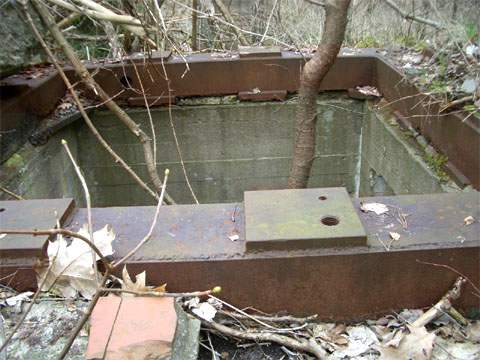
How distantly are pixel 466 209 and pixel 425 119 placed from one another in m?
2.09

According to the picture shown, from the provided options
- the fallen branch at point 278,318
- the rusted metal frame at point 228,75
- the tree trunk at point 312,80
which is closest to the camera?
the fallen branch at point 278,318

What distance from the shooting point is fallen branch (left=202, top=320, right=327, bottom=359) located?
5.69ft

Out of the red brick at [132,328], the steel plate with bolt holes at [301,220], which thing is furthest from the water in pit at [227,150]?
the red brick at [132,328]

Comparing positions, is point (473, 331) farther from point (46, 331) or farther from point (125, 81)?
point (125, 81)

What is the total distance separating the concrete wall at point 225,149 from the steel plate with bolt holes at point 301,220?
3.75m

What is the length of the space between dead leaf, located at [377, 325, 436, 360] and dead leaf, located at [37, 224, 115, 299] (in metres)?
1.11

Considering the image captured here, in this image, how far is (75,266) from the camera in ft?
5.95

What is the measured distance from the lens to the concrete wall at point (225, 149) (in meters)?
5.77

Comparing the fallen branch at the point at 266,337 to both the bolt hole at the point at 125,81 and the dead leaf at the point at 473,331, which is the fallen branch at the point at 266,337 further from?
the bolt hole at the point at 125,81

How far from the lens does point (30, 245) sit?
5.93 feet

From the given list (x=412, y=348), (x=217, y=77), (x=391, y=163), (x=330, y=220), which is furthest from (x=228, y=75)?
(x=412, y=348)

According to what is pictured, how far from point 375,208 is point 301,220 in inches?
15.5

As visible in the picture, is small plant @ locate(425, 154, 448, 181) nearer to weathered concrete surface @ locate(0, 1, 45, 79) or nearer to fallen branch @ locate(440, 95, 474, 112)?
fallen branch @ locate(440, 95, 474, 112)

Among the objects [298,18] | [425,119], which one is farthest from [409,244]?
[298,18]
